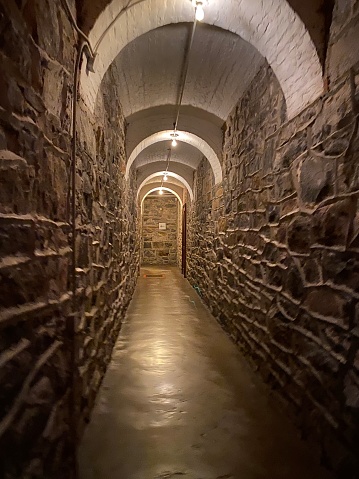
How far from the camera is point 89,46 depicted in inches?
63.1

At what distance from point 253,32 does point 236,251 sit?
1.75m

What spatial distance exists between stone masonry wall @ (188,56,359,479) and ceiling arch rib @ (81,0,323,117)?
138mm

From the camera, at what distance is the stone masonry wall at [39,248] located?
885mm

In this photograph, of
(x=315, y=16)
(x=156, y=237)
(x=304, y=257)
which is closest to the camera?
(x=315, y=16)

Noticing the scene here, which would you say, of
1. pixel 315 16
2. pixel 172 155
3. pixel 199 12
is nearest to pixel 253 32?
pixel 199 12

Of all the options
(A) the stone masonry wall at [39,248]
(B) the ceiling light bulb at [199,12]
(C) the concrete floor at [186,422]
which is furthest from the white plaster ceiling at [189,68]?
(C) the concrete floor at [186,422]

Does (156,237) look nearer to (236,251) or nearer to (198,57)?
(236,251)

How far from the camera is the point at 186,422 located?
1.79 m

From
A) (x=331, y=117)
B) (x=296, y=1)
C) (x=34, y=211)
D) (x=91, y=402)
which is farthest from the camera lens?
(x=91, y=402)

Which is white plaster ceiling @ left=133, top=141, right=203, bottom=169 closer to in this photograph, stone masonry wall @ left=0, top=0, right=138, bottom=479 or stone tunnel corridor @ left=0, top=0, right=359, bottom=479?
stone tunnel corridor @ left=0, top=0, right=359, bottom=479

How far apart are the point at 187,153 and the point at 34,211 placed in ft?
16.0

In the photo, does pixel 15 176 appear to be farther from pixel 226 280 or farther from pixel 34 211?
pixel 226 280

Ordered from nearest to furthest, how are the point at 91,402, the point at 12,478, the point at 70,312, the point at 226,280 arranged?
the point at 12,478 < the point at 70,312 < the point at 91,402 < the point at 226,280

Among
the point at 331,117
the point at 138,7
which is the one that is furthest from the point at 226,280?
the point at 138,7
